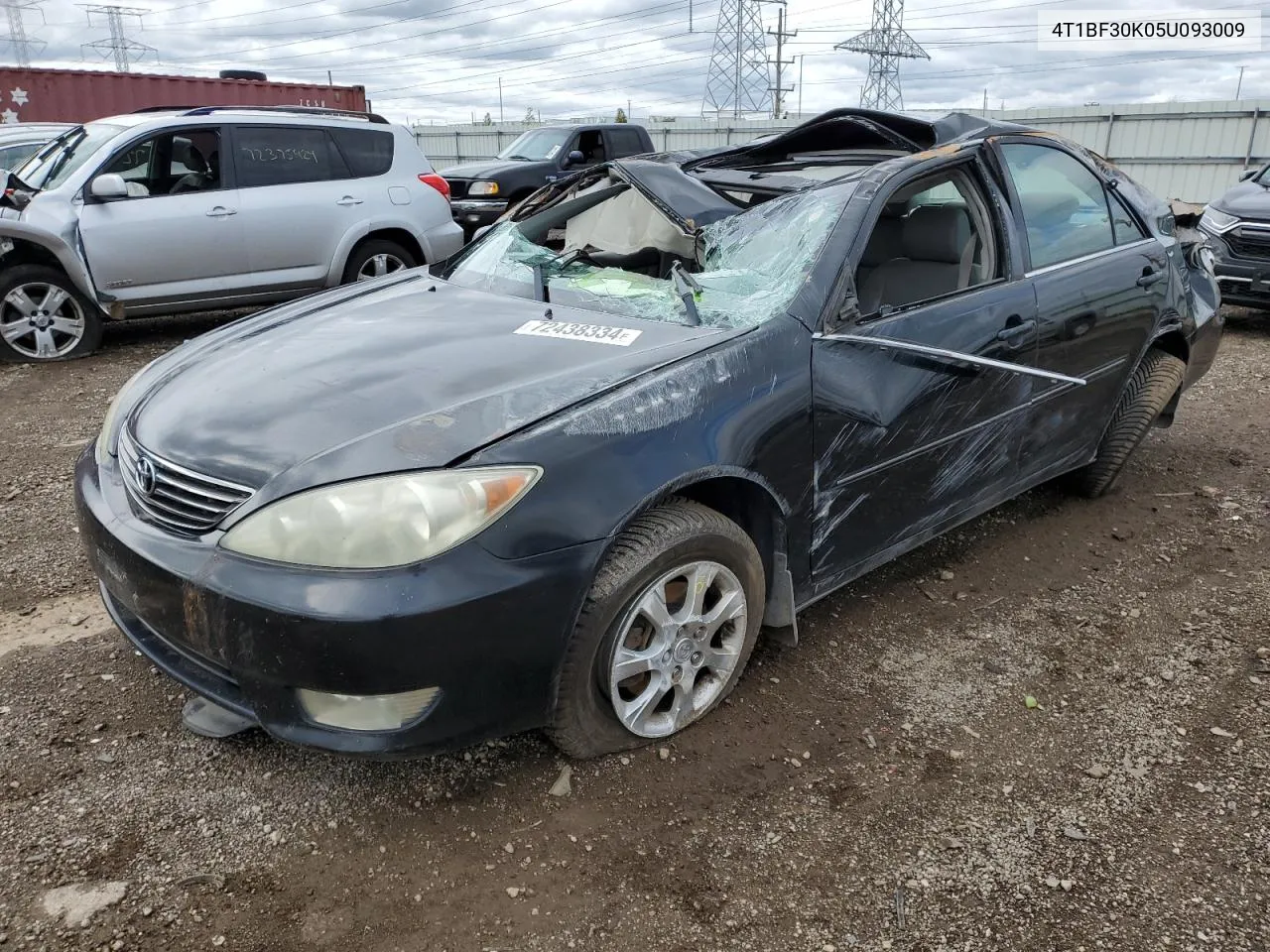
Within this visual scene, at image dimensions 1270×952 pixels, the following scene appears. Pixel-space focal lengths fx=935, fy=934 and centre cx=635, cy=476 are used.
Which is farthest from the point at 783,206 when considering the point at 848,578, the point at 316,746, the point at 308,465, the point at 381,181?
the point at 381,181

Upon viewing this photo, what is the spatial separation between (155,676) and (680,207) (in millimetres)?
2298

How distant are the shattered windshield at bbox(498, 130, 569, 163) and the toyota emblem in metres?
11.0

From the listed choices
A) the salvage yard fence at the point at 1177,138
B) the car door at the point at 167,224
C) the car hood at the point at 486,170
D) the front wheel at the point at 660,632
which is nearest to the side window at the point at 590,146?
the car hood at the point at 486,170

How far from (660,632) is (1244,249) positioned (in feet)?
26.7

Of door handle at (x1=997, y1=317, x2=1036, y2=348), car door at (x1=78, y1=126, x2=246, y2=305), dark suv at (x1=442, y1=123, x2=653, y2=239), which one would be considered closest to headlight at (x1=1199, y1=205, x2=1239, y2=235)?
dark suv at (x1=442, y1=123, x2=653, y2=239)

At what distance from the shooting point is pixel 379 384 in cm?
244

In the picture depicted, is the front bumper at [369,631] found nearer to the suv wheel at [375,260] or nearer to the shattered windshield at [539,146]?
the suv wheel at [375,260]

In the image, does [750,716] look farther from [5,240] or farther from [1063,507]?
[5,240]

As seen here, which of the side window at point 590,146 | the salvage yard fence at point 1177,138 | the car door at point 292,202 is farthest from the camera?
the salvage yard fence at point 1177,138

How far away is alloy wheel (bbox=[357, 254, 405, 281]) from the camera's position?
26.1ft

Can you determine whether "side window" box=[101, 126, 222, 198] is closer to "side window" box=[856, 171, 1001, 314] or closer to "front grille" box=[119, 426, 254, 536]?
"front grille" box=[119, 426, 254, 536]

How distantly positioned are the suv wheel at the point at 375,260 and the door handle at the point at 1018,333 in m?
5.82

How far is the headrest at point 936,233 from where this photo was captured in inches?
127

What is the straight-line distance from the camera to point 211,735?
8.09ft
